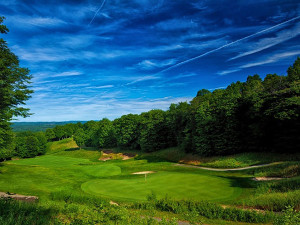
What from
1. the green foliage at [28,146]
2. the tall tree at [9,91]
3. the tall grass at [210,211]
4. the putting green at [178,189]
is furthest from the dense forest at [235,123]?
the green foliage at [28,146]

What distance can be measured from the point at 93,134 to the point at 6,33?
7400 centimetres

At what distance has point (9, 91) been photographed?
2234 centimetres

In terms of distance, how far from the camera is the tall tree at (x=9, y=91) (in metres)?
22.5

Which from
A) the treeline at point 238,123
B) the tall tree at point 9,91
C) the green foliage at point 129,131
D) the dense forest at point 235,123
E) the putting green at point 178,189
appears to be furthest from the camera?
the green foliage at point 129,131

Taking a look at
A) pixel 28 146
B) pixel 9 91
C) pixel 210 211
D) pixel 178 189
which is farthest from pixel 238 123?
pixel 28 146

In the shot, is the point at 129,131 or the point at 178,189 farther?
the point at 129,131

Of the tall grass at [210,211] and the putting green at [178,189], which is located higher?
the tall grass at [210,211]

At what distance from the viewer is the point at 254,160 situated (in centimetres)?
3216

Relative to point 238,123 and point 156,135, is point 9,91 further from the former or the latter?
point 156,135

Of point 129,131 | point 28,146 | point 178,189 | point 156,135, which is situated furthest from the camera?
point 28,146

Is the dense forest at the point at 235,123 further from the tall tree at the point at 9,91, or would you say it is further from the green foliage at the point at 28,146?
the green foliage at the point at 28,146

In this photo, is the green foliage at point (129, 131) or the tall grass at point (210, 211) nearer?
the tall grass at point (210, 211)

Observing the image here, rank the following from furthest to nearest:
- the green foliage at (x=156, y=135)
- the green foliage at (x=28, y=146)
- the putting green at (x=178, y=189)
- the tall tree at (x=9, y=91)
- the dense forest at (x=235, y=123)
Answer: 1. the green foliage at (x=28, y=146)
2. the green foliage at (x=156, y=135)
3. the dense forest at (x=235, y=123)
4. the tall tree at (x=9, y=91)
5. the putting green at (x=178, y=189)

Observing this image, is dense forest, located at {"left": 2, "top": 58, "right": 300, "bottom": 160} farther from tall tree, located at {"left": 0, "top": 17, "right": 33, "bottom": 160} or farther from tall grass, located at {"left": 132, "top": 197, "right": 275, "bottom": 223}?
tall tree, located at {"left": 0, "top": 17, "right": 33, "bottom": 160}
